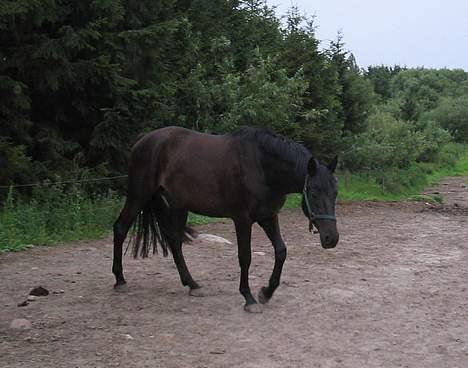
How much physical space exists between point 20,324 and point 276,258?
7.92 feet

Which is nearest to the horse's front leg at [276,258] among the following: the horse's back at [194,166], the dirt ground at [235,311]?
the dirt ground at [235,311]

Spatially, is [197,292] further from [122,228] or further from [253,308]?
[122,228]

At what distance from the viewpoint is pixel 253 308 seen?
17.7 feet

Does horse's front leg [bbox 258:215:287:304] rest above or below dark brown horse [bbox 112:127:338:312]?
below

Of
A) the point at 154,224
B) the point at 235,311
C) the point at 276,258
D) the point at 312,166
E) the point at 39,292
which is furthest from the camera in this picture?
the point at 154,224

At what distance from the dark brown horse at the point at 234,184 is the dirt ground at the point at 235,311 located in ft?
1.45

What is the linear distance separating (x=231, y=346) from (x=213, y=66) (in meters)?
10.7

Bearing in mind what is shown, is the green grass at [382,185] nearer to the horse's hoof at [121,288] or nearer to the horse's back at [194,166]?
the horse's back at [194,166]

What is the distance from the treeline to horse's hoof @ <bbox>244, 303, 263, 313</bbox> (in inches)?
194

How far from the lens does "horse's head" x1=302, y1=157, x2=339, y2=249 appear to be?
5.29 metres

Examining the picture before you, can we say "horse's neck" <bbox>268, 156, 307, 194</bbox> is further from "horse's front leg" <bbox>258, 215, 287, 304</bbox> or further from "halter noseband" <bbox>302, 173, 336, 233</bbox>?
"horse's front leg" <bbox>258, 215, 287, 304</bbox>

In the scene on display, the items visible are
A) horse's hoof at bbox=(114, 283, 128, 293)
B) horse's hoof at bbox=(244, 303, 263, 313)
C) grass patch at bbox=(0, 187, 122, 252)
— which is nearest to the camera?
horse's hoof at bbox=(244, 303, 263, 313)

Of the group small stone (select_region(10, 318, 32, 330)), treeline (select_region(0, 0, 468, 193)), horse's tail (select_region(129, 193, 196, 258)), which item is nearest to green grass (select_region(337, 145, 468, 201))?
treeline (select_region(0, 0, 468, 193))

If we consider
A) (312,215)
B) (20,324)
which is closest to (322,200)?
(312,215)
